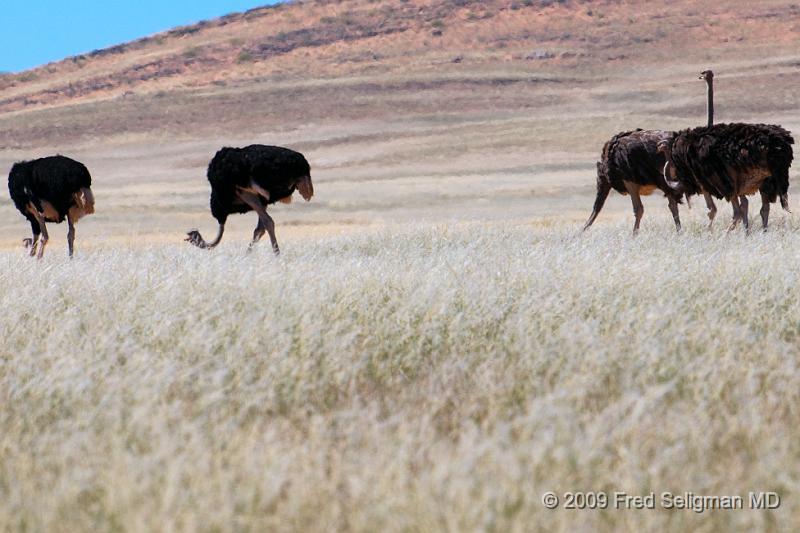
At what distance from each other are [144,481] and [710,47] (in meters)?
80.9

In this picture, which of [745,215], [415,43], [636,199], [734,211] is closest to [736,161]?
[745,215]

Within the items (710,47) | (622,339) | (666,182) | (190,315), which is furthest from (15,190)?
(710,47)

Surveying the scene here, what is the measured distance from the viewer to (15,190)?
14.2 m

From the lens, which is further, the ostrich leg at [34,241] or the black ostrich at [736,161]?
the ostrich leg at [34,241]

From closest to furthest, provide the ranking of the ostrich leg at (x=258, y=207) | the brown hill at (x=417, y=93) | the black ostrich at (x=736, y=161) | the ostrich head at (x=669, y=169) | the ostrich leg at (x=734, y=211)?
the black ostrich at (x=736, y=161) → the ostrich leg at (x=734, y=211) → the ostrich head at (x=669, y=169) → the ostrich leg at (x=258, y=207) → the brown hill at (x=417, y=93)

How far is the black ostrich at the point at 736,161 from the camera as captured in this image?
12.1 meters

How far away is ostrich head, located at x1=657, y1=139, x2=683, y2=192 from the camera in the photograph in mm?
13281

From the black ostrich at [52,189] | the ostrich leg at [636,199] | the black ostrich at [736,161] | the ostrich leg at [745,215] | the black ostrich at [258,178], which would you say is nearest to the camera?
the black ostrich at [736,161]

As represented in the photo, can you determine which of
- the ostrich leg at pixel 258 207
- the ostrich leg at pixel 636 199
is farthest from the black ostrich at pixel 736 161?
the ostrich leg at pixel 258 207

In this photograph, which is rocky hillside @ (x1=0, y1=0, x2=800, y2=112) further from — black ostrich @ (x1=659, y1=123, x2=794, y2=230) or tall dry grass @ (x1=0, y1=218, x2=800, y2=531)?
tall dry grass @ (x1=0, y1=218, x2=800, y2=531)

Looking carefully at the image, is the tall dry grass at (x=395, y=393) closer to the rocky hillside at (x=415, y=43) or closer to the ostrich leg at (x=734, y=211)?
the ostrich leg at (x=734, y=211)

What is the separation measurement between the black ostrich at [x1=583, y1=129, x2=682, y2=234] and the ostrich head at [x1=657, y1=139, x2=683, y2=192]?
0.77 feet

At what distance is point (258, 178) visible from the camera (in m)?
13.2

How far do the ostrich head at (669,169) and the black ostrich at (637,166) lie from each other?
0.23 metres
